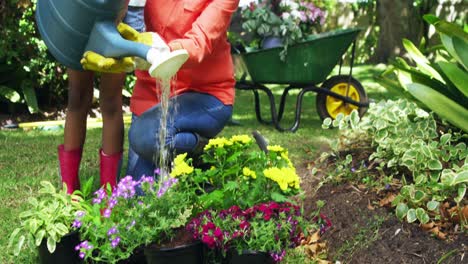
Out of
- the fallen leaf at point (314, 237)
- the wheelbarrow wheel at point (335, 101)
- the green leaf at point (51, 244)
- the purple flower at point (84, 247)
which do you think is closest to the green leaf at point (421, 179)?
the fallen leaf at point (314, 237)

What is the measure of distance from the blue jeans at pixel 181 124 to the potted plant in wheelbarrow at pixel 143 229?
1.96 feet

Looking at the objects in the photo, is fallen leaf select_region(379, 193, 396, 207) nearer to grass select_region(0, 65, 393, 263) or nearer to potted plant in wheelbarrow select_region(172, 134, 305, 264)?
potted plant in wheelbarrow select_region(172, 134, 305, 264)

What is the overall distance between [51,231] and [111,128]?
2.92 feet

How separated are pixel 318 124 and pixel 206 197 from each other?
3802 mm

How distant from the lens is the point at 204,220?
84.6 inches

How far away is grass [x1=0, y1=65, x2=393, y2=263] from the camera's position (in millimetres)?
3241

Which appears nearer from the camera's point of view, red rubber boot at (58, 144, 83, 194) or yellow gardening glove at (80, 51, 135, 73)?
yellow gardening glove at (80, 51, 135, 73)

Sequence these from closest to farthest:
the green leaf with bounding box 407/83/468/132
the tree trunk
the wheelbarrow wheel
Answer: the green leaf with bounding box 407/83/468/132
the wheelbarrow wheel
the tree trunk

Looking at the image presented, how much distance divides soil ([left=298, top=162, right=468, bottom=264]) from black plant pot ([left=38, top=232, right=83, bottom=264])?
95 cm

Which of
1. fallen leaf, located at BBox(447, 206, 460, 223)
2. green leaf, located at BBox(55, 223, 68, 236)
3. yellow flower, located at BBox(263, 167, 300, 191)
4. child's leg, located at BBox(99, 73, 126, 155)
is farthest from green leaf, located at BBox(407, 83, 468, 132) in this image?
green leaf, located at BBox(55, 223, 68, 236)

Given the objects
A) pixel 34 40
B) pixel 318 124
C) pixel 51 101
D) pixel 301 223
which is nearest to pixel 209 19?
pixel 301 223

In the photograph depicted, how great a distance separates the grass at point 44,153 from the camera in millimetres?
3241

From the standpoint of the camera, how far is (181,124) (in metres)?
2.92

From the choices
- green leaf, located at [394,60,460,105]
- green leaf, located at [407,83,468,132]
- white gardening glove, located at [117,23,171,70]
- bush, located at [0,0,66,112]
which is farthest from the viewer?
bush, located at [0,0,66,112]
